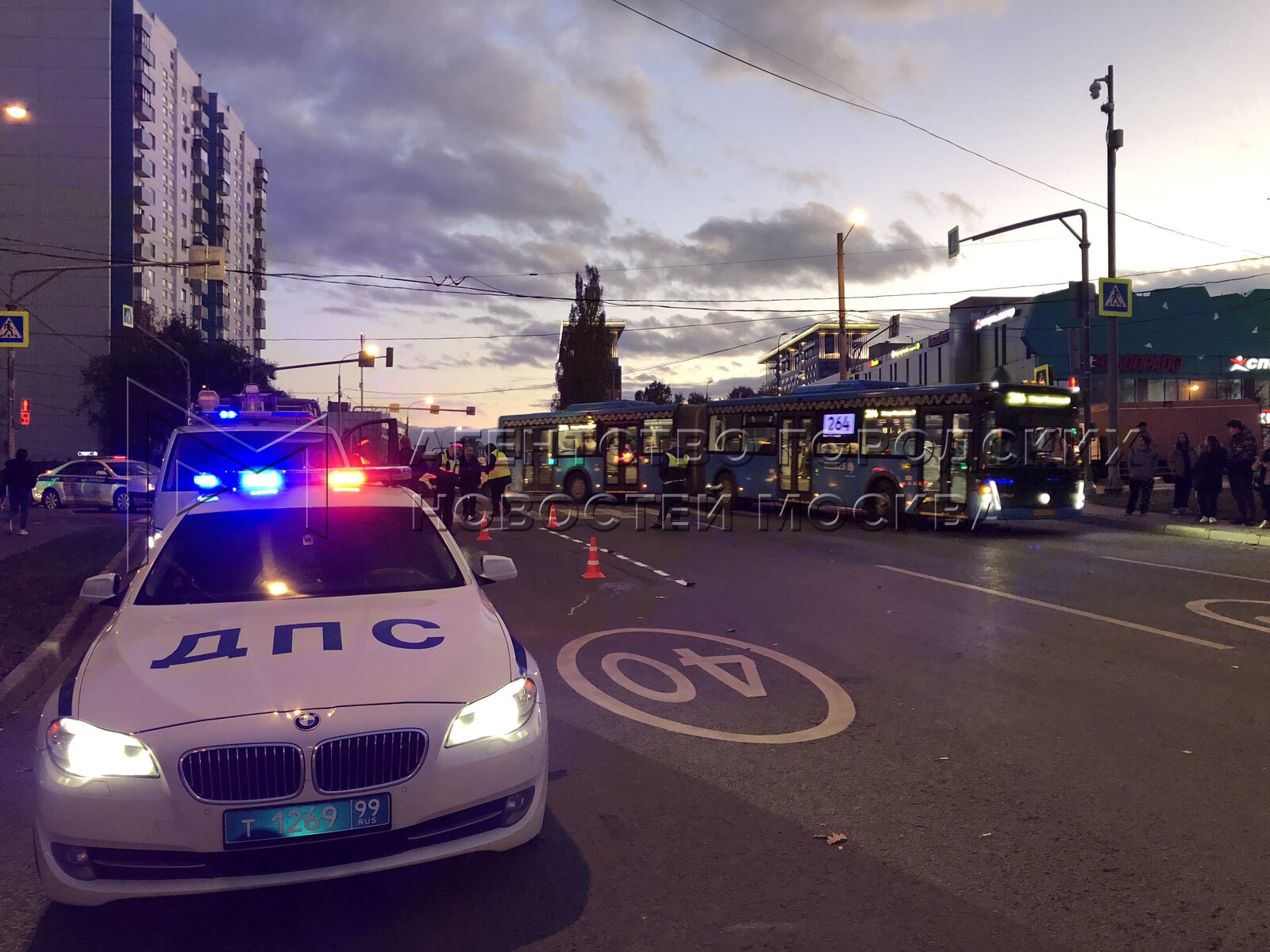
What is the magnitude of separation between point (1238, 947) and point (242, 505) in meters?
5.12

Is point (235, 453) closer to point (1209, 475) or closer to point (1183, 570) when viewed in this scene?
point (1183, 570)

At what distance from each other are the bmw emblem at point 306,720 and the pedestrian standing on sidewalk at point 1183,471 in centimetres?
2070

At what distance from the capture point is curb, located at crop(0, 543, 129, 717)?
6.59 meters

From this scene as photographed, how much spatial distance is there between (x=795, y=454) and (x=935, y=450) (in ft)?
15.5

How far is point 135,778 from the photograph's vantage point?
324 cm

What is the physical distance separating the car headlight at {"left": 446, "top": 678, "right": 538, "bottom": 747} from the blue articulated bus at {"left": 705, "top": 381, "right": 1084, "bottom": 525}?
55.5 feet

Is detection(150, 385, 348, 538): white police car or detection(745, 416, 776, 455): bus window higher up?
detection(745, 416, 776, 455): bus window

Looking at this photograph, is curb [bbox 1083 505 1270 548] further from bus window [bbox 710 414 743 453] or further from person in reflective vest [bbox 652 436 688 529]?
person in reflective vest [bbox 652 436 688 529]

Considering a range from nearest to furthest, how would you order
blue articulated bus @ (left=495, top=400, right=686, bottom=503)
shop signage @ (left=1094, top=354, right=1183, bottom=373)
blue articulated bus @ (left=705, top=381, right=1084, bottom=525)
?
blue articulated bus @ (left=705, top=381, right=1084, bottom=525) → blue articulated bus @ (left=495, top=400, right=686, bottom=503) → shop signage @ (left=1094, top=354, right=1183, bottom=373)

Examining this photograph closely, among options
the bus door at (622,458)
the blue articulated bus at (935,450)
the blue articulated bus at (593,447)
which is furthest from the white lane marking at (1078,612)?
the bus door at (622,458)

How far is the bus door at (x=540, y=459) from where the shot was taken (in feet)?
99.5

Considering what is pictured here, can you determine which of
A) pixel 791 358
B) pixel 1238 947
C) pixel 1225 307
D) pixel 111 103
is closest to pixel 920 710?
pixel 1238 947

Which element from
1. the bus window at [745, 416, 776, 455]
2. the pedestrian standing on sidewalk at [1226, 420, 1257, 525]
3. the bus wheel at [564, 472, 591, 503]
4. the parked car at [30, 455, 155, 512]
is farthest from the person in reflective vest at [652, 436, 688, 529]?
the parked car at [30, 455, 155, 512]

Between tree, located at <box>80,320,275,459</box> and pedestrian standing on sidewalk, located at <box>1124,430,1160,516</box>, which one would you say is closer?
pedestrian standing on sidewalk, located at <box>1124,430,1160,516</box>
